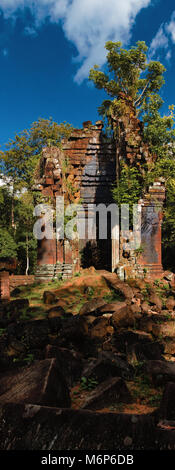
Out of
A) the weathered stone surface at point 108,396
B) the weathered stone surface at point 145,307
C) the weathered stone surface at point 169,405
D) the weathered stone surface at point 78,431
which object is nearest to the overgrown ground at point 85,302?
the weathered stone surface at point 108,396

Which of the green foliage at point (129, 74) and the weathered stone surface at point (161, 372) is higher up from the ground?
the green foliage at point (129, 74)

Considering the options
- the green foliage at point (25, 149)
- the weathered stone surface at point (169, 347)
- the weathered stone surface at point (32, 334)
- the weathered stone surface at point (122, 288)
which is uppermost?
the green foliage at point (25, 149)

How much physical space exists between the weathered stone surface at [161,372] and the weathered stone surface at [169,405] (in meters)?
0.95

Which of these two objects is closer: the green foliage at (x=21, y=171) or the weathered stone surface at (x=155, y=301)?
the weathered stone surface at (x=155, y=301)

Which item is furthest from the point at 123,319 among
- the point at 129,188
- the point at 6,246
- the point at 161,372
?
the point at 6,246

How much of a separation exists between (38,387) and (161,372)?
1692 mm

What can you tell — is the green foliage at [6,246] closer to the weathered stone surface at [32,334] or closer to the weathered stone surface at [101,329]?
the weathered stone surface at [32,334]

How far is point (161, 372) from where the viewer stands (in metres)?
3.35

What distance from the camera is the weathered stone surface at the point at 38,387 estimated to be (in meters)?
2.31

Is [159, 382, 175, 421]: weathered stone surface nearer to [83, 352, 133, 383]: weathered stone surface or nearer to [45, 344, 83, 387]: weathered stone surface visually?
[83, 352, 133, 383]: weathered stone surface

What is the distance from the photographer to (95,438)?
6.12 feet

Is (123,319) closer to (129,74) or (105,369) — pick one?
(105,369)

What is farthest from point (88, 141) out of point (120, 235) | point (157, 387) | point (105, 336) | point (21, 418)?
point (21, 418)

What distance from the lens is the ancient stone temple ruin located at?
37.2 feet
